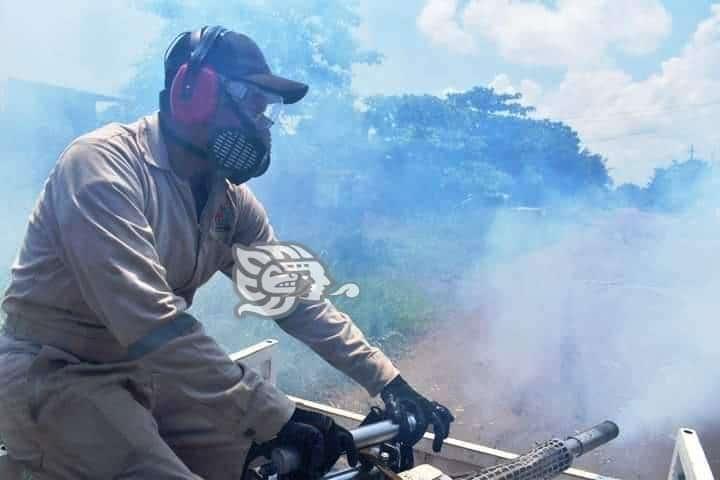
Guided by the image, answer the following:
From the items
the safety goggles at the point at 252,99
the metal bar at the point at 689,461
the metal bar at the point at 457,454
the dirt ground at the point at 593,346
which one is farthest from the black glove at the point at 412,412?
the dirt ground at the point at 593,346

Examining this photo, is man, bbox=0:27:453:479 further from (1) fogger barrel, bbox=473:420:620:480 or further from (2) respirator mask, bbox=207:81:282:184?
(1) fogger barrel, bbox=473:420:620:480

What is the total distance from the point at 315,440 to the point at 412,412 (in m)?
0.52

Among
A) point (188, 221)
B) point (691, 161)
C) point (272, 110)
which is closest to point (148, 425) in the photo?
point (188, 221)

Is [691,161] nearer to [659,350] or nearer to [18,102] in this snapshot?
[659,350]

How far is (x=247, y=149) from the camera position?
1784 millimetres

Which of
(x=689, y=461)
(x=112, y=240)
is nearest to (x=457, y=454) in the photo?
(x=689, y=461)

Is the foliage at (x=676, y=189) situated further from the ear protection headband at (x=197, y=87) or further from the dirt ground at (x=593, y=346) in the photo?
the ear protection headband at (x=197, y=87)

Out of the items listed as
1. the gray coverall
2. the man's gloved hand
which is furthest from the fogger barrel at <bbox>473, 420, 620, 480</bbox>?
the gray coverall

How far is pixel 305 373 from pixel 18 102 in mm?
4579

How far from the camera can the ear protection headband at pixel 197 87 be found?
5.62 ft

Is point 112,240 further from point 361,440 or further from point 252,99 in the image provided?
point 361,440

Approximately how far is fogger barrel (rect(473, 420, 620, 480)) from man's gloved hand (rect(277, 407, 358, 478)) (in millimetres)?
540

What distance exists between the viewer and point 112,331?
4.65 feet

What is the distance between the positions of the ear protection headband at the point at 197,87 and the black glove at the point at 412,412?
3.53 feet
